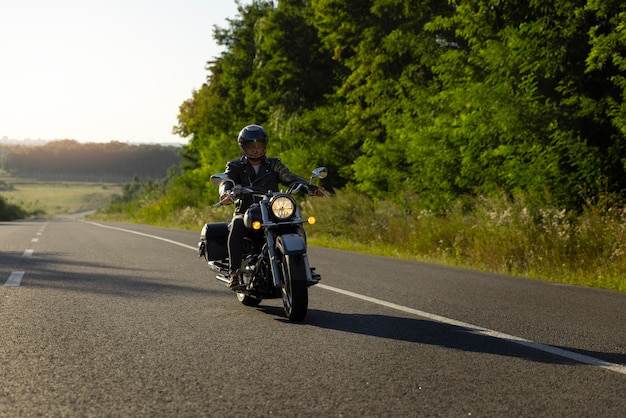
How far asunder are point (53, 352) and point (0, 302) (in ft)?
9.41

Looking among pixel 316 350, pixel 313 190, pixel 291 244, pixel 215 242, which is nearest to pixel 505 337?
pixel 316 350

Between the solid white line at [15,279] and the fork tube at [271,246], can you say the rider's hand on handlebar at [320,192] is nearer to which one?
the fork tube at [271,246]

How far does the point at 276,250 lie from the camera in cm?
739

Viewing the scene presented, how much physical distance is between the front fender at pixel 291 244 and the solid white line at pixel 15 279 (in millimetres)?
4427

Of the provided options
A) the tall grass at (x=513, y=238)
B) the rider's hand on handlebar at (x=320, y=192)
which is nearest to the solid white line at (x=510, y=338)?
the rider's hand on handlebar at (x=320, y=192)

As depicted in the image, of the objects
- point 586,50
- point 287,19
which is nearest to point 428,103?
point 586,50

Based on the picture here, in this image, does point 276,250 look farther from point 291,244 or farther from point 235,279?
point 235,279

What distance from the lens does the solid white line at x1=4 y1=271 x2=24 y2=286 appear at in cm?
1012

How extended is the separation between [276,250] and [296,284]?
0.44 meters

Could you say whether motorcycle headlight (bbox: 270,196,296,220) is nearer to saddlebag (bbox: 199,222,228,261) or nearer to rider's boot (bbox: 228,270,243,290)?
rider's boot (bbox: 228,270,243,290)

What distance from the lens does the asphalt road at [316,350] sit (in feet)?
14.8

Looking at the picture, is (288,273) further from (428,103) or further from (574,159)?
(428,103)

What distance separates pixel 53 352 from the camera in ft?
19.3

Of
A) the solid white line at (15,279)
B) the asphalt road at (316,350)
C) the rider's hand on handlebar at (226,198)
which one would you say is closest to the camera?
the asphalt road at (316,350)
